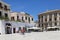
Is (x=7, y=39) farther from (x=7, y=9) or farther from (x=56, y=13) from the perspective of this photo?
(x=56, y=13)

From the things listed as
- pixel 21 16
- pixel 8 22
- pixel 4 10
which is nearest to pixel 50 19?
pixel 21 16

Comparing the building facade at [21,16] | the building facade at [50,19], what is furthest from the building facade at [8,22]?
the building facade at [50,19]

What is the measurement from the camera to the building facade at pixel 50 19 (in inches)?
2213

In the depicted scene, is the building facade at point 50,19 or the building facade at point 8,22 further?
the building facade at point 50,19

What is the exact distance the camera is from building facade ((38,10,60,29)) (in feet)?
184

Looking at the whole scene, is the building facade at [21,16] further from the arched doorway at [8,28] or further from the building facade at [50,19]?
the building facade at [50,19]

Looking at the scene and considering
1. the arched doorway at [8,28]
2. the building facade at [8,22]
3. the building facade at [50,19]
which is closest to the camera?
the building facade at [8,22]

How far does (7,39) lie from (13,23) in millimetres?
17477

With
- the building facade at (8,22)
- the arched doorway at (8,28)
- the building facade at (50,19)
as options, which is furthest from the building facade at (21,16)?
the building facade at (50,19)

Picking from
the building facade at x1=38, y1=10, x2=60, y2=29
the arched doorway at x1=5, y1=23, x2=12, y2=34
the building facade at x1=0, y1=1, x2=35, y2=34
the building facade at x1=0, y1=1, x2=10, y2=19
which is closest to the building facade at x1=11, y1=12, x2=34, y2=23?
the building facade at x1=0, y1=1, x2=35, y2=34

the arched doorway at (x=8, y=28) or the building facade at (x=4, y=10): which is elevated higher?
the building facade at (x=4, y=10)

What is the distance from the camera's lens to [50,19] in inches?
2269

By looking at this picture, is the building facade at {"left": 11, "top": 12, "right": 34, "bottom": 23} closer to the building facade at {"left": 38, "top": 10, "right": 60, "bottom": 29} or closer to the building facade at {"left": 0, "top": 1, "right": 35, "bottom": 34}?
the building facade at {"left": 0, "top": 1, "right": 35, "bottom": 34}

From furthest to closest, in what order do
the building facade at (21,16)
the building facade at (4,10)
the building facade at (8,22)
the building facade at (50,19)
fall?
the building facade at (50,19), the building facade at (21,16), the building facade at (4,10), the building facade at (8,22)
